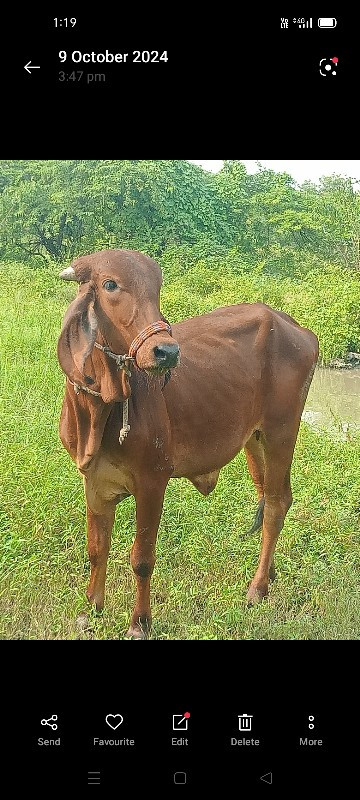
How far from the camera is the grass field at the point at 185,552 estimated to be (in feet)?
10.5

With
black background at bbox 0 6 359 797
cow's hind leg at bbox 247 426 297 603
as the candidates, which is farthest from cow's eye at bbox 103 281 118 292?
cow's hind leg at bbox 247 426 297 603

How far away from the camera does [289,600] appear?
3604 mm

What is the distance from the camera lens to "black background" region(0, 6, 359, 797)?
5.79ft

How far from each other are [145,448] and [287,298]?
6.10 meters
